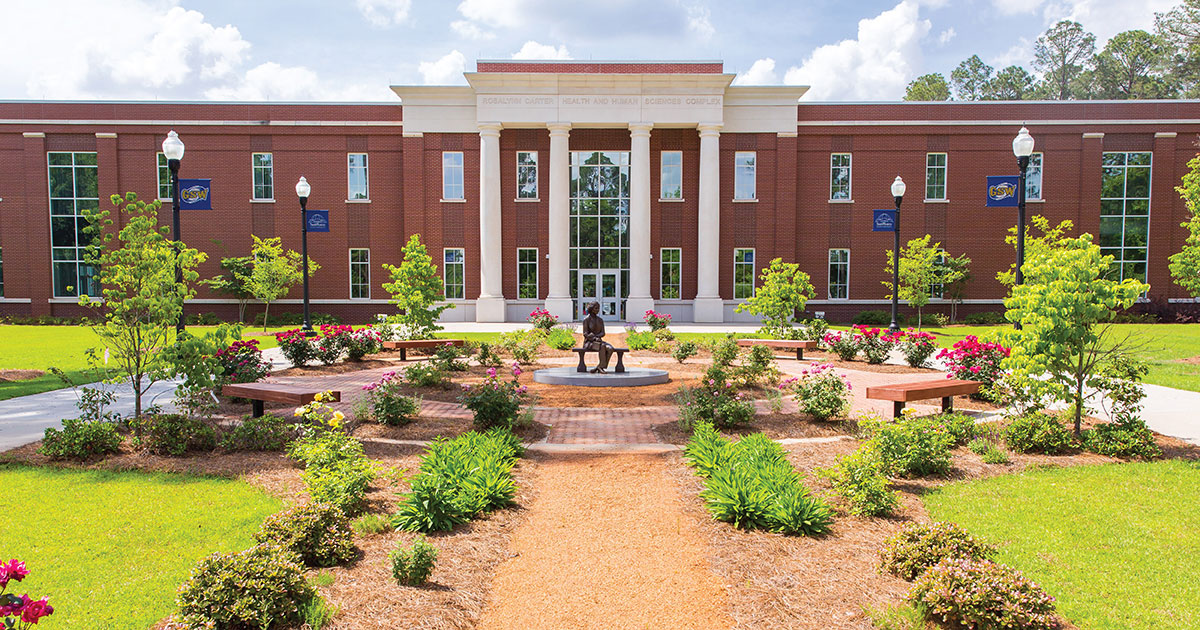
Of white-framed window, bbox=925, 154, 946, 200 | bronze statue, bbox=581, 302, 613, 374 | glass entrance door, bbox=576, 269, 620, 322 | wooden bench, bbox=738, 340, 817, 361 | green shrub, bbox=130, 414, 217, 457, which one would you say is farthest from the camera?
glass entrance door, bbox=576, 269, 620, 322

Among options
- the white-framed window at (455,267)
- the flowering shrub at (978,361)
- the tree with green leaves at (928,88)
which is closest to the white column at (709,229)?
the white-framed window at (455,267)

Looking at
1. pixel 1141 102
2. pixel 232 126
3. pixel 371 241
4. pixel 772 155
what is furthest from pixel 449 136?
pixel 1141 102

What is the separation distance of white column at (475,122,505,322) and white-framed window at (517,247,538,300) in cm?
119

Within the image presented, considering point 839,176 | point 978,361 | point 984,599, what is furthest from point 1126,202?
point 984,599

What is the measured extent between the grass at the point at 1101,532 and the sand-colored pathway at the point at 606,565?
2.28m

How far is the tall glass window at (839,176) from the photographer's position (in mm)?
33594

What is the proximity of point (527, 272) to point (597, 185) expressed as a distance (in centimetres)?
574

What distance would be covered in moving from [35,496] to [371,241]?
28610mm

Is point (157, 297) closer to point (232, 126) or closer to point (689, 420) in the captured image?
point (689, 420)

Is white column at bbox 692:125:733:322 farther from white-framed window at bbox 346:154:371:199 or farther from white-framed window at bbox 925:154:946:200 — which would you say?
white-framed window at bbox 346:154:371:199

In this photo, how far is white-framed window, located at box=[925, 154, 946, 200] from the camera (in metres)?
33.5

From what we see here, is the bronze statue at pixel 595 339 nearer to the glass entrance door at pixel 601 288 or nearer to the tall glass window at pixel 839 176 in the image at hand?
the glass entrance door at pixel 601 288

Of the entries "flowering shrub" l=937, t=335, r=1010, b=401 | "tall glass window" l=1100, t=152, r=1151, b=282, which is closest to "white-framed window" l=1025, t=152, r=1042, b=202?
"tall glass window" l=1100, t=152, r=1151, b=282

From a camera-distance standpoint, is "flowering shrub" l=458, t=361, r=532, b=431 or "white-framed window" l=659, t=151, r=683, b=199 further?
"white-framed window" l=659, t=151, r=683, b=199
